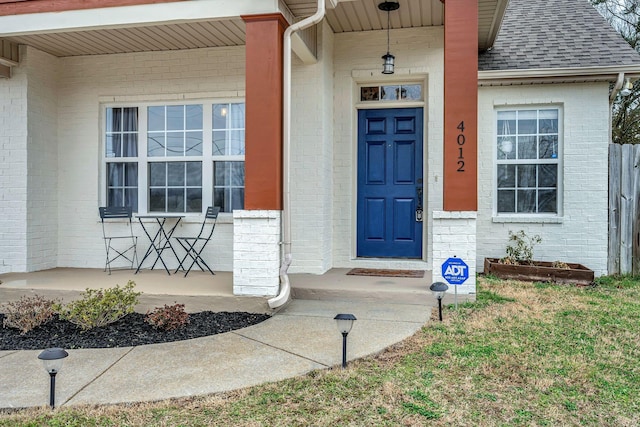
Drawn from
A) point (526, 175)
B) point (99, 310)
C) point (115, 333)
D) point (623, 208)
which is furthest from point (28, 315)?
point (623, 208)

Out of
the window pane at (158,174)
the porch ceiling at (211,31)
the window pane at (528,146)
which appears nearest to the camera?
the porch ceiling at (211,31)

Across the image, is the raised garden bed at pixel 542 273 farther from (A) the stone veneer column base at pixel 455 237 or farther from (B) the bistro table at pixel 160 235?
(B) the bistro table at pixel 160 235

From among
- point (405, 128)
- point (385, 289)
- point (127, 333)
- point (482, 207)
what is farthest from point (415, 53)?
point (127, 333)

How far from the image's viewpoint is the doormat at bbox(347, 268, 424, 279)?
20.2 ft

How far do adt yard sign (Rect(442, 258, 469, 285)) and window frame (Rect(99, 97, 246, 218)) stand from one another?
125 inches

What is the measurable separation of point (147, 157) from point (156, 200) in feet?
2.01

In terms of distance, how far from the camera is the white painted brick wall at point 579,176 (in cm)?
703

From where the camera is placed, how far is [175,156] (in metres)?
7.12

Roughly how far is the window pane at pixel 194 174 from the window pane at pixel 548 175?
15.6 feet

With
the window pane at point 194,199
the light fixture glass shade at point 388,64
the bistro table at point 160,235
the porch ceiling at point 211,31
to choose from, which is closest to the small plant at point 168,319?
the bistro table at point 160,235

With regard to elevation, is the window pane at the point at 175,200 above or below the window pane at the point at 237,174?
below

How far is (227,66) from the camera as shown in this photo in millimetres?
6891

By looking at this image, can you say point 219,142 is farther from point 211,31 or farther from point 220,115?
point 211,31

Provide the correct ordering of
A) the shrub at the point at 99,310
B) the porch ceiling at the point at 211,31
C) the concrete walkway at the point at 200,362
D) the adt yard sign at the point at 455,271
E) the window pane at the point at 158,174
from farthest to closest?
1. the window pane at the point at 158,174
2. the porch ceiling at the point at 211,31
3. the adt yard sign at the point at 455,271
4. the shrub at the point at 99,310
5. the concrete walkway at the point at 200,362
